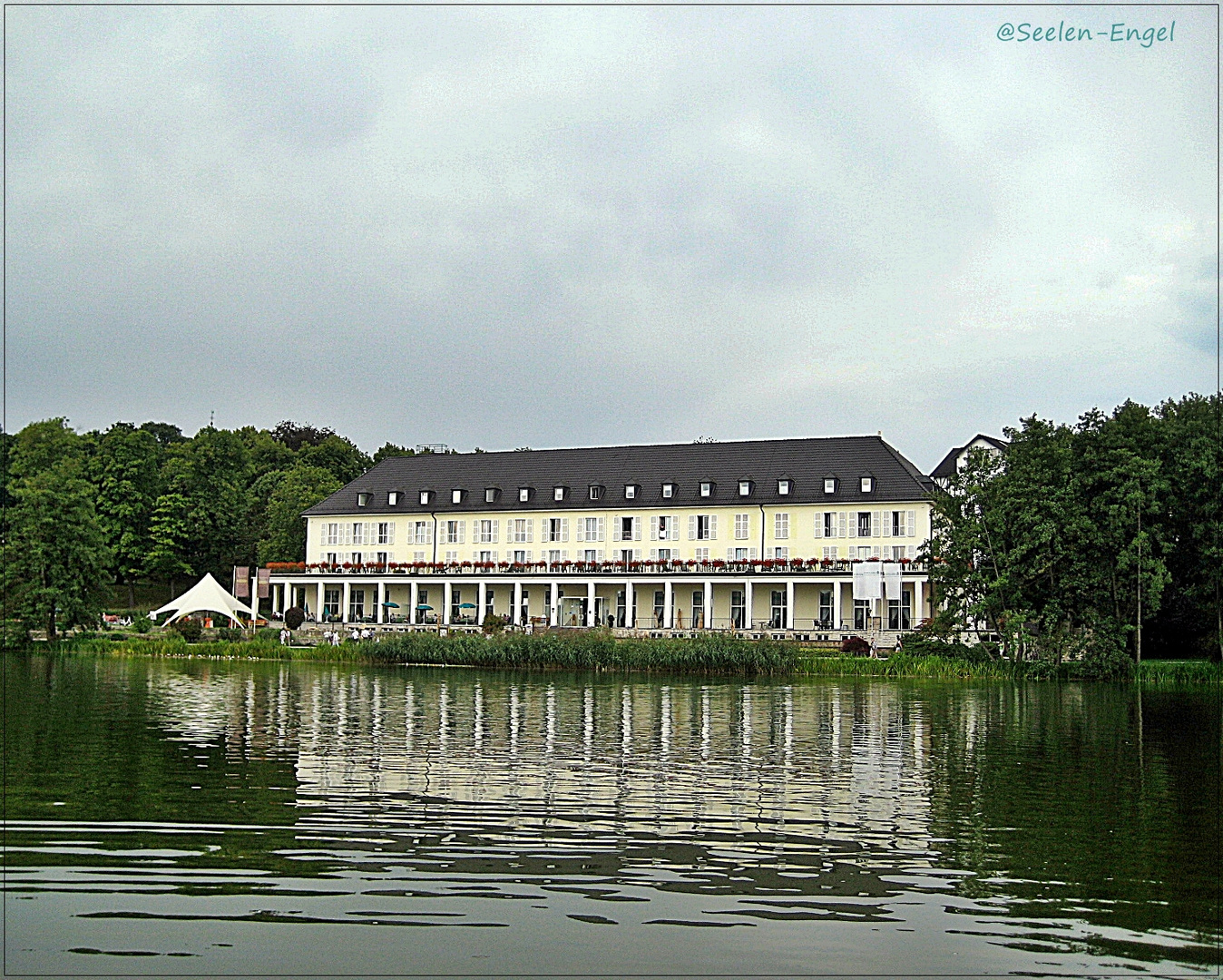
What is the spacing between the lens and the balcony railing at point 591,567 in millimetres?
61500

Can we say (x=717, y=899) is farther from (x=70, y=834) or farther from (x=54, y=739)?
(x=54, y=739)

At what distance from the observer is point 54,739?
19266 mm

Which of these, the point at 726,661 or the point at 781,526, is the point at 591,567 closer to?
the point at 781,526

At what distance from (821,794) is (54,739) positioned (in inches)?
464

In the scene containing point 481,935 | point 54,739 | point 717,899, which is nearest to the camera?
point 481,935

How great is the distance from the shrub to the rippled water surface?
103ft

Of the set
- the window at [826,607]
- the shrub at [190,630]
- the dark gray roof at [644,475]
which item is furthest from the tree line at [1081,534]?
the shrub at [190,630]

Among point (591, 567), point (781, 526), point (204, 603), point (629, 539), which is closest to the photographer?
point (204, 603)

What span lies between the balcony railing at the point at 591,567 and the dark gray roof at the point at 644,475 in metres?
3.73

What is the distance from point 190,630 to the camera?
54.3 metres

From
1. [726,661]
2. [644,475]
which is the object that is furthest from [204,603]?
[726,661]

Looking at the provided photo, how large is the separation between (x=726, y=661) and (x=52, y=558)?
1181 inches

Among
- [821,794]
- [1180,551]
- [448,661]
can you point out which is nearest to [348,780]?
[821,794]

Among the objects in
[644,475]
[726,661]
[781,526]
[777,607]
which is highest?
[644,475]
